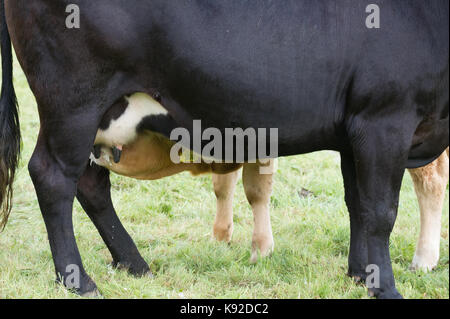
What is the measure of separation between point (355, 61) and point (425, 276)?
150 cm

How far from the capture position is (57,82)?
356 cm

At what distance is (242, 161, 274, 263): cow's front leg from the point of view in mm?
4754

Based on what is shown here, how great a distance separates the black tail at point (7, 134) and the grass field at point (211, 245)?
1.57ft

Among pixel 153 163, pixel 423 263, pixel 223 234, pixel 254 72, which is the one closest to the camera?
pixel 254 72

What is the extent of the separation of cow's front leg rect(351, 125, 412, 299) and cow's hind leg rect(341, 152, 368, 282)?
439 mm

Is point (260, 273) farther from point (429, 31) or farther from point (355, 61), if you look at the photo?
point (429, 31)

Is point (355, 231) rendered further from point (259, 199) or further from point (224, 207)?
point (224, 207)

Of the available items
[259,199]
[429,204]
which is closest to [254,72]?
[259,199]

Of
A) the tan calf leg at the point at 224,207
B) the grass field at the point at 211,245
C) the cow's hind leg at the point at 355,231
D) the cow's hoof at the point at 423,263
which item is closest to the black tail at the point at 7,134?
the grass field at the point at 211,245

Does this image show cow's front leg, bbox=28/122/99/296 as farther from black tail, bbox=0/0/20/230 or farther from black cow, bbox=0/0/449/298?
black tail, bbox=0/0/20/230

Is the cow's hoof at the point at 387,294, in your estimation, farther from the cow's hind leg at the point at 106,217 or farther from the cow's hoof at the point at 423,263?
the cow's hind leg at the point at 106,217

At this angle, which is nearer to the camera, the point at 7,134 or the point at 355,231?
the point at 7,134

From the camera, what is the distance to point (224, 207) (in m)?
5.12

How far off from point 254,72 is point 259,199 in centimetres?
147
